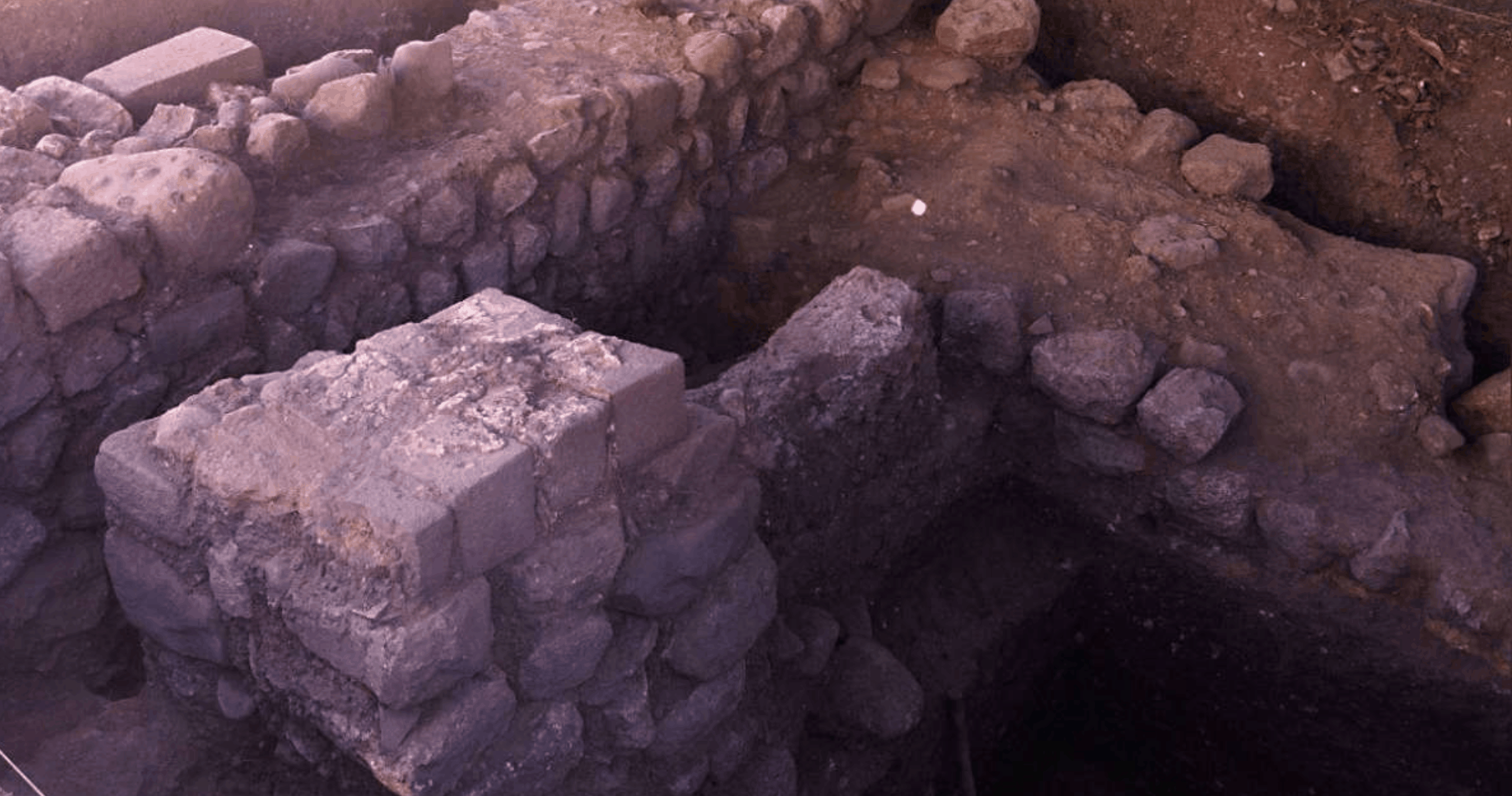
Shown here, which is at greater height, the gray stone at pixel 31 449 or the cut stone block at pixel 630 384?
the cut stone block at pixel 630 384

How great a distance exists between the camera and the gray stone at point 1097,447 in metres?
4.32

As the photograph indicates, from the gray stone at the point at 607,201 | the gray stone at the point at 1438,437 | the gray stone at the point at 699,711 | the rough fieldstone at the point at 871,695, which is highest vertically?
the gray stone at the point at 607,201

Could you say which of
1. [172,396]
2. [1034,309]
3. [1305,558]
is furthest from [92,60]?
[1305,558]

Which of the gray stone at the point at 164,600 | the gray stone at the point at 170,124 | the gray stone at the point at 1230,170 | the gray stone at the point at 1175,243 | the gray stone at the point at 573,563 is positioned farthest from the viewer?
the gray stone at the point at 1230,170

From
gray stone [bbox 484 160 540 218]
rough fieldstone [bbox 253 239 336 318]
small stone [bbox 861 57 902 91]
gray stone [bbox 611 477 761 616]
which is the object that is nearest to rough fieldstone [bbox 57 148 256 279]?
rough fieldstone [bbox 253 239 336 318]

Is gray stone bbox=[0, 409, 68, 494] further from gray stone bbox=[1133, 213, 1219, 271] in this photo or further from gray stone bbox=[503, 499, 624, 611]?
gray stone bbox=[1133, 213, 1219, 271]

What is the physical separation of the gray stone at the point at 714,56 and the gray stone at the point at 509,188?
821mm

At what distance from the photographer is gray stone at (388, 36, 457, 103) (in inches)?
162

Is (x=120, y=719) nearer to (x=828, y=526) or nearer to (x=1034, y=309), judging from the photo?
(x=828, y=526)

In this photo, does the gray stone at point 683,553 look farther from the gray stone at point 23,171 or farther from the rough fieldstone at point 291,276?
the gray stone at point 23,171

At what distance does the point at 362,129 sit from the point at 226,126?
0.40 metres

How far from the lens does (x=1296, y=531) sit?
13.4ft

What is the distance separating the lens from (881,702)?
377 centimetres

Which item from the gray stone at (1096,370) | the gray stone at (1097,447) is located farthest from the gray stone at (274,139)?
the gray stone at (1097,447)
